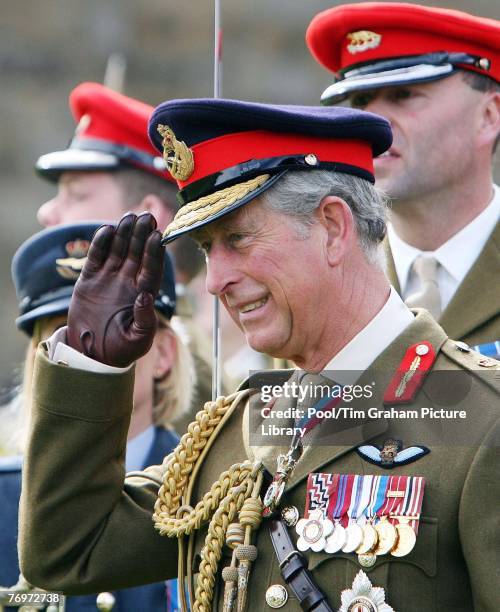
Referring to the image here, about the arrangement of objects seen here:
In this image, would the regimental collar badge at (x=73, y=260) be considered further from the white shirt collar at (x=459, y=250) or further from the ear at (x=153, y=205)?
the ear at (x=153, y=205)

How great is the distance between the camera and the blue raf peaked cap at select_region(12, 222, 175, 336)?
17.5ft

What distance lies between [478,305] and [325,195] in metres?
1.29

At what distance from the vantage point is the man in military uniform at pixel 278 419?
3.38m

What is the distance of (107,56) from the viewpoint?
48.9 feet

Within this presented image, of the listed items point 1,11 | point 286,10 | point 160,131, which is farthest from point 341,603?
point 1,11

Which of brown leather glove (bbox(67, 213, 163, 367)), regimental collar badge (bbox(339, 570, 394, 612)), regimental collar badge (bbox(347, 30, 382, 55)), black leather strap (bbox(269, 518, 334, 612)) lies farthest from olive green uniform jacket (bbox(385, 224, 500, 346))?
regimental collar badge (bbox(339, 570, 394, 612))

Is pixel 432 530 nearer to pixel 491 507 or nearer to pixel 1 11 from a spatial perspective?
pixel 491 507

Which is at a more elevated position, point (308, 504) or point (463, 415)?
point (463, 415)

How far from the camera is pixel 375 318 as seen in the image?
12.0ft

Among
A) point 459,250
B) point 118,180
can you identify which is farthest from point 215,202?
point 118,180

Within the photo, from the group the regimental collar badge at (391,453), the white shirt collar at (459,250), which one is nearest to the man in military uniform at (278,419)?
the regimental collar badge at (391,453)

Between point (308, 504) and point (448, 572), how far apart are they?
37 centimetres

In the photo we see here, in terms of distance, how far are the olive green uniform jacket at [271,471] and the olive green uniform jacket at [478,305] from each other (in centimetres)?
109

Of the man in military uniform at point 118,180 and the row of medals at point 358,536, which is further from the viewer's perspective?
the man in military uniform at point 118,180
